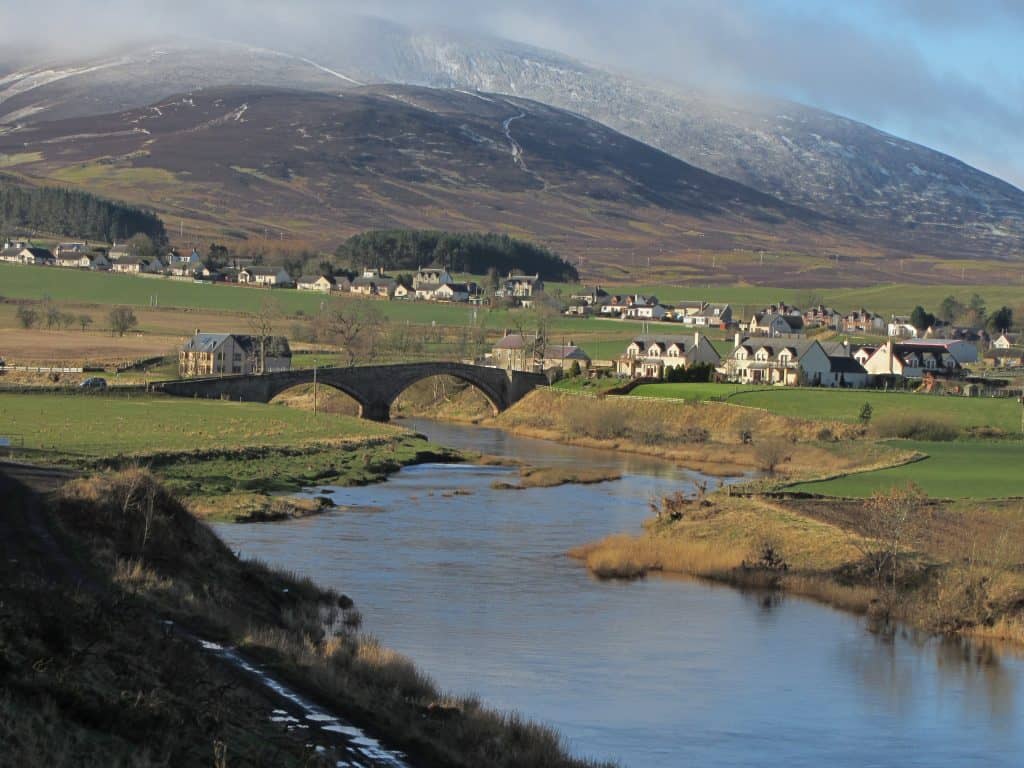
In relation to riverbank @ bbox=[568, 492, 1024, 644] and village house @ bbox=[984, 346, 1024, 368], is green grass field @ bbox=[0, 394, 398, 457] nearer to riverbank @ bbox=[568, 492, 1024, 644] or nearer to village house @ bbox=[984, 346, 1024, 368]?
riverbank @ bbox=[568, 492, 1024, 644]

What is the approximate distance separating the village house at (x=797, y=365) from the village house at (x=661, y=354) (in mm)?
3277

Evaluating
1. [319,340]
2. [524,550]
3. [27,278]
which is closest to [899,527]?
[524,550]

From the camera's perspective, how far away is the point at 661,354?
13088 cm

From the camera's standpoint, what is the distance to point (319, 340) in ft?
472

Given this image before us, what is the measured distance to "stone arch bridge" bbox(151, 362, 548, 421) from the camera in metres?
94.5

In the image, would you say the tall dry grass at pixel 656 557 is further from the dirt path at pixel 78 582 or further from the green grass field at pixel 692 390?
the green grass field at pixel 692 390

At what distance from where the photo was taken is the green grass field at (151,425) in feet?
211

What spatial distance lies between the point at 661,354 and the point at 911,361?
1961cm

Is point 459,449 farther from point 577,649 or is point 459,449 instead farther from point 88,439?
point 577,649

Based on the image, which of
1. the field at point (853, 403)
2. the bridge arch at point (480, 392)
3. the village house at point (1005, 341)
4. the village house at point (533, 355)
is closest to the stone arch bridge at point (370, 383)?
the bridge arch at point (480, 392)

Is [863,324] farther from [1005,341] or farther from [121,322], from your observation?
[121,322]

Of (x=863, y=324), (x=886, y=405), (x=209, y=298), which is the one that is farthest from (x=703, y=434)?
(x=863, y=324)

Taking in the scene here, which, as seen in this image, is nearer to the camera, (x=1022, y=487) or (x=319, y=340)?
(x=1022, y=487)

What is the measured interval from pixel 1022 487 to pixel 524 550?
67.0 ft
